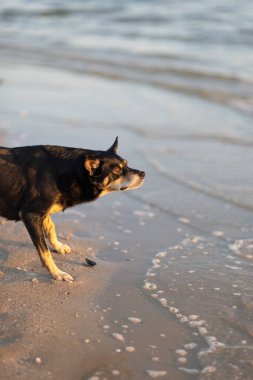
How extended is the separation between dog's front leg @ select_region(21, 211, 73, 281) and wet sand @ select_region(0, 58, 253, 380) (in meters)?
0.11

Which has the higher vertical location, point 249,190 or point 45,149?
point 45,149

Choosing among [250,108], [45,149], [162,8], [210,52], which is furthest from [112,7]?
[45,149]

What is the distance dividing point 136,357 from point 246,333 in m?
0.88

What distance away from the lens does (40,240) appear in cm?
514

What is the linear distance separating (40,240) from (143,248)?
1.21 m

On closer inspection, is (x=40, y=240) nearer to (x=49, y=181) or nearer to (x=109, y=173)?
(x=49, y=181)

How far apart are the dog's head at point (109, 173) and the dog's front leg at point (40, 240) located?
0.60 meters

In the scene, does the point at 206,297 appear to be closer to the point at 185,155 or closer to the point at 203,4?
the point at 185,155

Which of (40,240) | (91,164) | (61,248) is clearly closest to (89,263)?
(61,248)

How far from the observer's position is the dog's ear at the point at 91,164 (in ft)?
16.8

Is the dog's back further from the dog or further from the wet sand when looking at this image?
the wet sand

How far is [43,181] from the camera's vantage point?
5164mm

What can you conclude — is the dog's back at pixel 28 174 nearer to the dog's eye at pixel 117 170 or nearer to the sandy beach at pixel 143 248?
the dog's eye at pixel 117 170

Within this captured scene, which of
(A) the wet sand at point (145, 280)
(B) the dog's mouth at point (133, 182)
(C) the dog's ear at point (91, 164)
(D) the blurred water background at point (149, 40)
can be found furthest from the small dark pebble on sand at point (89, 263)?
(D) the blurred water background at point (149, 40)
